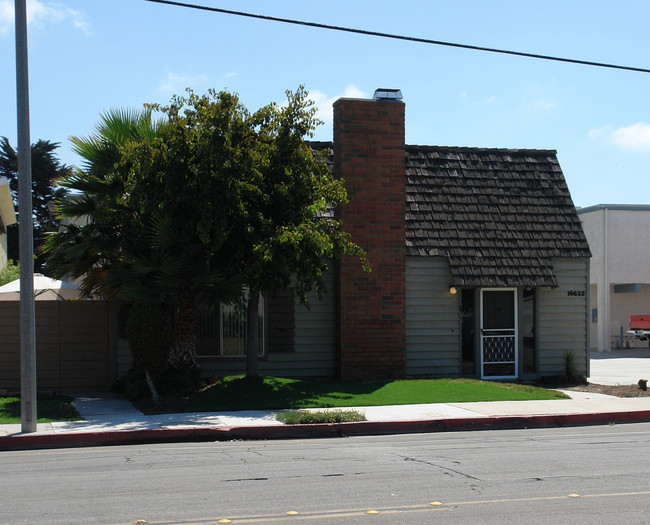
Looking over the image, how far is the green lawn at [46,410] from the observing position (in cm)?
1186

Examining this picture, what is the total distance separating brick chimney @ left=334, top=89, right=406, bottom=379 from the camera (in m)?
16.4

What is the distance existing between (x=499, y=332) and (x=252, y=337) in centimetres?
639

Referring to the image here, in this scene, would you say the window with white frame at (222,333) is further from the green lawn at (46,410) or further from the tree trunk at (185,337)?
the green lawn at (46,410)

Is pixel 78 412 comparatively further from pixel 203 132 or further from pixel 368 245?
pixel 368 245

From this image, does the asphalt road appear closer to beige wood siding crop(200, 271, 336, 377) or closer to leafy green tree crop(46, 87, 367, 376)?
leafy green tree crop(46, 87, 367, 376)

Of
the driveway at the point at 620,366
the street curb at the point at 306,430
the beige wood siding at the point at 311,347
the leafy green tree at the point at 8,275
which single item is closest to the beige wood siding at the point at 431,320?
the beige wood siding at the point at 311,347

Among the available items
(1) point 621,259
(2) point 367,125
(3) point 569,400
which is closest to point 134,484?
(3) point 569,400

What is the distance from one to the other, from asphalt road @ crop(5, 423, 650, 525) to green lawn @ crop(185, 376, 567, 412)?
2.50 meters

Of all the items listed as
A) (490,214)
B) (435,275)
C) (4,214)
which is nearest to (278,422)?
(435,275)

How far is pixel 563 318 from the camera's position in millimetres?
18203

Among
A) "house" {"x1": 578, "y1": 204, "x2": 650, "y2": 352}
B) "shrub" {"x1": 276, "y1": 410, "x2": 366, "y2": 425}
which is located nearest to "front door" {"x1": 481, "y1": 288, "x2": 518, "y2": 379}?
"shrub" {"x1": 276, "y1": 410, "x2": 366, "y2": 425}

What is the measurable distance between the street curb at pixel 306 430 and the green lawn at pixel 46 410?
4.47 feet

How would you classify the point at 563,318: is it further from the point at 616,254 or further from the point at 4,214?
the point at 4,214

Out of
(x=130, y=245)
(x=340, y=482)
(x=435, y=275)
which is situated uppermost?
(x=130, y=245)
